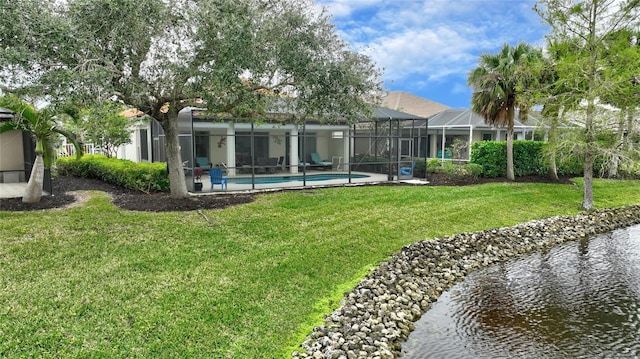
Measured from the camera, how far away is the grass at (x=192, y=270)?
431 cm

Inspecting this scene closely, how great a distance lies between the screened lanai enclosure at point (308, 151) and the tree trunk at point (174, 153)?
320cm

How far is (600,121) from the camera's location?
11.8 m

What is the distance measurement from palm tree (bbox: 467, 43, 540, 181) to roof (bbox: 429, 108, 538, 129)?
439cm

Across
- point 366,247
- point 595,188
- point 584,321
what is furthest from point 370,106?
point 595,188

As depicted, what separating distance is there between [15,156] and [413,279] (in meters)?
15.0

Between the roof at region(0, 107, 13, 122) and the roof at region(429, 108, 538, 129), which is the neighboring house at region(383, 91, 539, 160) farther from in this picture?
the roof at region(0, 107, 13, 122)

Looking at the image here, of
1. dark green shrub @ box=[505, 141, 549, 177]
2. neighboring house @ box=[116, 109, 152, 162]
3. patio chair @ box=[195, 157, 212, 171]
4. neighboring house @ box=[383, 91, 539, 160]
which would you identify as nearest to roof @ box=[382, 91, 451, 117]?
neighboring house @ box=[383, 91, 539, 160]

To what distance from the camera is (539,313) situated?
598 cm

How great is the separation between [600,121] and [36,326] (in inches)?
546

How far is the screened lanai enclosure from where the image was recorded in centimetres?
1636

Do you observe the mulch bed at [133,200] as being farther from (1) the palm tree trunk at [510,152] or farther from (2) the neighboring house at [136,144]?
(1) the palm tree trunk at [510,152]

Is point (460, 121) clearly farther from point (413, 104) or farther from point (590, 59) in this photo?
point (413, 104)

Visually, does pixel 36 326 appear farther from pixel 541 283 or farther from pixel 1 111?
pixel 1 111

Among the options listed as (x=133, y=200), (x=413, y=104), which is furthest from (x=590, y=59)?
(x=413, y=104)
